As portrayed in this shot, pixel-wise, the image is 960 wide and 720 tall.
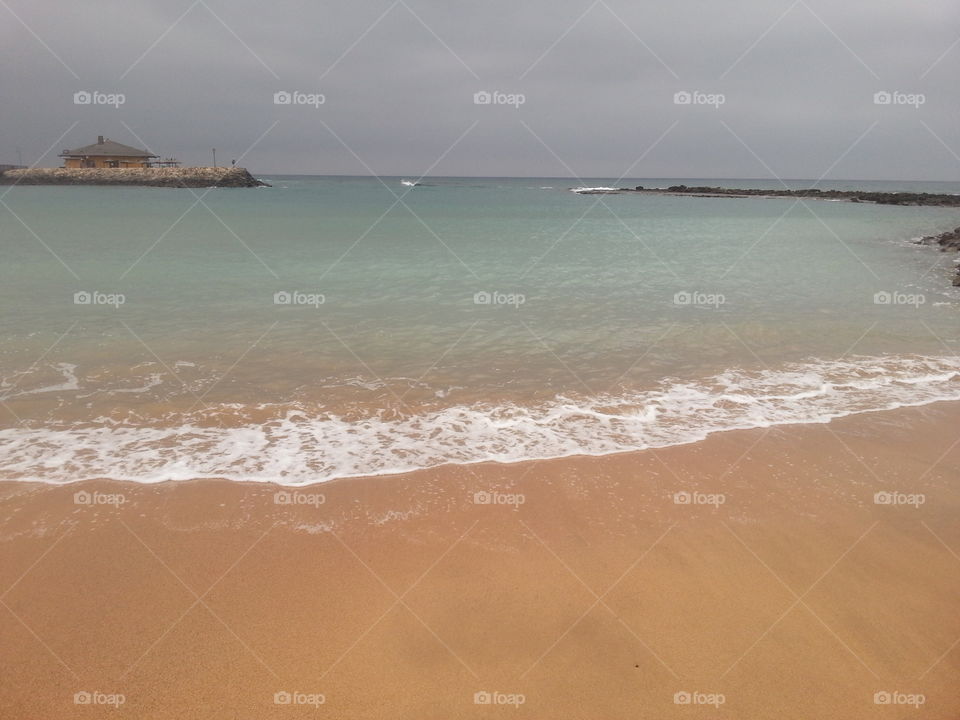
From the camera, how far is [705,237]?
3653cm

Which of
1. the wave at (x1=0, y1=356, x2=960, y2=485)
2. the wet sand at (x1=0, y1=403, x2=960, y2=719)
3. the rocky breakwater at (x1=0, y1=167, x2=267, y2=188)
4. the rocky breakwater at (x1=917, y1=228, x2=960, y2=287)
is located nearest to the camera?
the wet sand at (x1=0, y1=403, x2=960, y2=719)

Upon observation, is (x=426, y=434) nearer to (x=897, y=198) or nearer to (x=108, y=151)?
(x=897, y=198)

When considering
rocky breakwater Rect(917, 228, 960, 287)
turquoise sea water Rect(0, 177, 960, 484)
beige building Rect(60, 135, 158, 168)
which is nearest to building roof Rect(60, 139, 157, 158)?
beige building Rect(60, 135, 158, 168)

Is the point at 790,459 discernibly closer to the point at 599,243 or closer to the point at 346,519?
the point at 346,519

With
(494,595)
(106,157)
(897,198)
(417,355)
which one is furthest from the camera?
(106,157)

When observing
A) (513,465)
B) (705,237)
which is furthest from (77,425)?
(705,237)

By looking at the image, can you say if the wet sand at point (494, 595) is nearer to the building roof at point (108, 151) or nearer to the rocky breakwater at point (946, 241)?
the rocky breakwater at point (946, 241)

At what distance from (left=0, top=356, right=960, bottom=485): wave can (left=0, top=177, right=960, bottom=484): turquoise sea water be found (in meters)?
0.04

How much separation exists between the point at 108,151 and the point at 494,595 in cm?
A: 12586

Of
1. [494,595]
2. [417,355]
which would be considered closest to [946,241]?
[417,355]

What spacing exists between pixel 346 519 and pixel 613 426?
400cm

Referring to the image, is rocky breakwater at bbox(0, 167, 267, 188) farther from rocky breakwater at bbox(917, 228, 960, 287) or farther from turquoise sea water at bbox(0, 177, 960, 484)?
rocky breakwater at bbox(917, 228, 960, 287)

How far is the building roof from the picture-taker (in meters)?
101

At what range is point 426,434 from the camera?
754 centimetres
